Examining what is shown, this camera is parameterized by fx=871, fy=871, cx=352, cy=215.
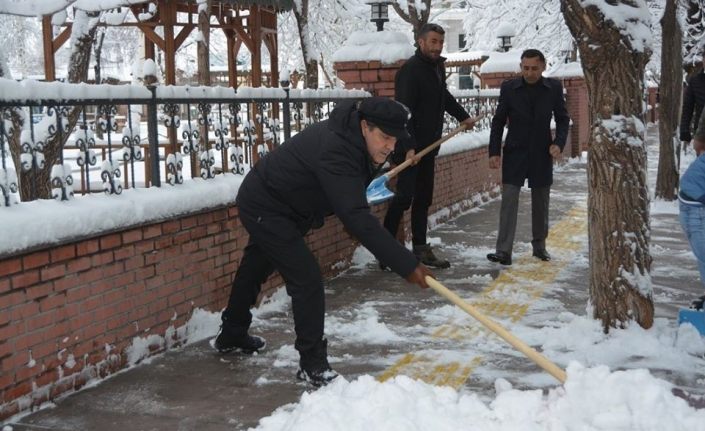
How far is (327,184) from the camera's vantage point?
14.7ft

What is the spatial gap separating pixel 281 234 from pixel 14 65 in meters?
42.1

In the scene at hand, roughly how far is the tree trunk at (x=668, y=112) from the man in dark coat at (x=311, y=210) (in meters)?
8.20

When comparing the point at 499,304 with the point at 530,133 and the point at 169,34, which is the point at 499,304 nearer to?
the point at 530,133

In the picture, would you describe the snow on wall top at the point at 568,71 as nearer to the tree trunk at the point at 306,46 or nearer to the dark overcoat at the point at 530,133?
the tree trunk at the point at 306,46

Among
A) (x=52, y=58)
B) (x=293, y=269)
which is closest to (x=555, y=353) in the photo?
(x=293, y=269)

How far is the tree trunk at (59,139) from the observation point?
498cm

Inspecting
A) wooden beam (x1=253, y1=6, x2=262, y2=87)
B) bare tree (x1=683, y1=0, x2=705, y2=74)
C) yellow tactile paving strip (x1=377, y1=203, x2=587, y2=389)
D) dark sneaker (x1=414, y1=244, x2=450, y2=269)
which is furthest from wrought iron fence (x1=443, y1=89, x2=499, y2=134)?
wooden beam (x1=253, y1=6, x2=262, y2=87)

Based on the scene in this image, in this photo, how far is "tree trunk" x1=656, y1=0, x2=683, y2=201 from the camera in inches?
468

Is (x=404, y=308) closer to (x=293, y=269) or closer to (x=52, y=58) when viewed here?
(x=293, y=269)

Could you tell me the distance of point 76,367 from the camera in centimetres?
475

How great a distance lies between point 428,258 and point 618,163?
9.23 ft

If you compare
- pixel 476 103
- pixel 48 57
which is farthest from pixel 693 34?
pixel 48 57

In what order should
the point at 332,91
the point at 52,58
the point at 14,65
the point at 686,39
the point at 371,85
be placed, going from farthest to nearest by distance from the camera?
1. the point at 14,65
2. the point at 686,39
3. the point at 52,58
4. the point at 371,85
5. the point at 332,91

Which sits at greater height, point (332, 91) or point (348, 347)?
point (332, 91)
